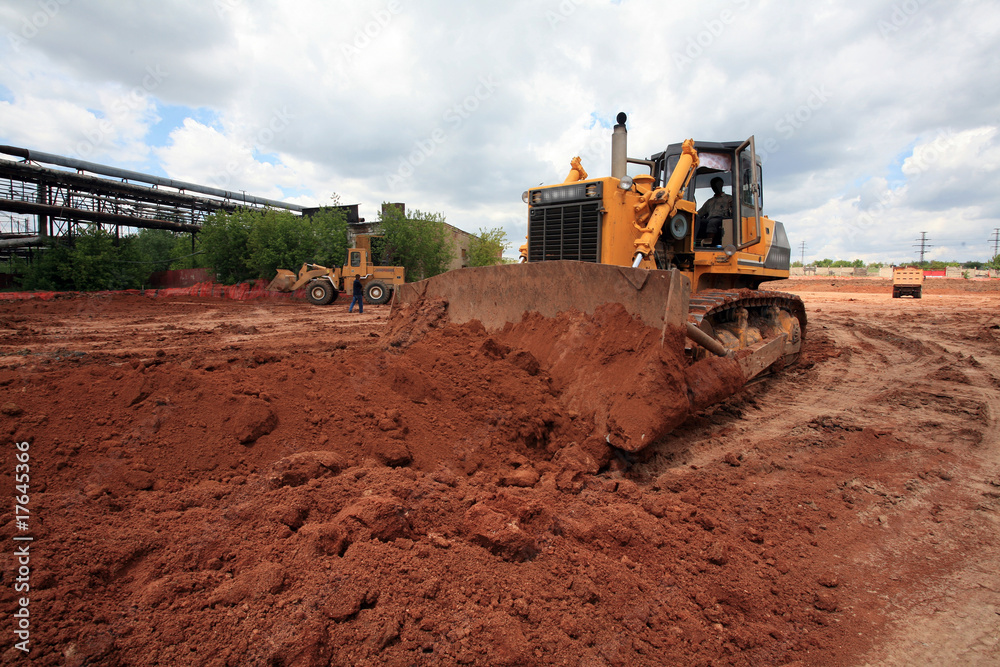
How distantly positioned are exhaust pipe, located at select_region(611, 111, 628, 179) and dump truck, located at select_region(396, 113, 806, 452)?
0.05 ft

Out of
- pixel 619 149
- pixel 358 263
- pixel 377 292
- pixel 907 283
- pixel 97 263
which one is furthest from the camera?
pixel 907 283

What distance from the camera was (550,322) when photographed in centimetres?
471

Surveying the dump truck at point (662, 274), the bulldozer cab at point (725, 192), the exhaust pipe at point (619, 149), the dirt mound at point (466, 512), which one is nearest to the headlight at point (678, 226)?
the dump truck at point (662, 274)

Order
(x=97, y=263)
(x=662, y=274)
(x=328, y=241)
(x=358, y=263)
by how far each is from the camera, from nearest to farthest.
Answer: (x=662, y=274)
(x=358, y=263)
(x=97, y=263)
(x=328, y=241)

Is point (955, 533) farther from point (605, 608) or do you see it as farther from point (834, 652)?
point (605, 608)

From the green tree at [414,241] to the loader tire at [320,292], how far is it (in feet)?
29.6

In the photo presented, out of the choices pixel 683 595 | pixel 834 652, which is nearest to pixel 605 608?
pixel 683 595

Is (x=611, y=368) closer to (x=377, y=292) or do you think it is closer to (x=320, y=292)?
(x=377, y=292)

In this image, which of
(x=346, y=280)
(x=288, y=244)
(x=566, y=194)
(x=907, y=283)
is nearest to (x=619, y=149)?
(x=566, y=194)

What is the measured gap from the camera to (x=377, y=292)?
23750 millimetres

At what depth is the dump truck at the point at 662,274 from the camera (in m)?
4.00

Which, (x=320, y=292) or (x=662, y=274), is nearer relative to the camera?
(x=662, y=274)

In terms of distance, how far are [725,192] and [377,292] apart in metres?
19.1

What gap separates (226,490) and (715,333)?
4686 millimetres
